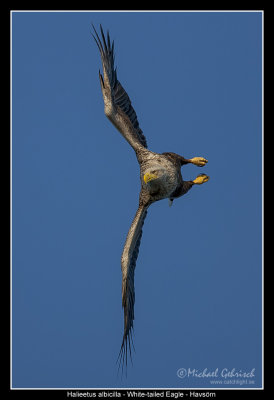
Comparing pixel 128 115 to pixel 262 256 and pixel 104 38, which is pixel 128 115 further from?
pixel 262 256

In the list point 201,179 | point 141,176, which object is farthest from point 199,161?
point 141,176

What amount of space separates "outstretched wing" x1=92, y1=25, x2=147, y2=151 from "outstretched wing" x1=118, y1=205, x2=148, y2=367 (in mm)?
1547

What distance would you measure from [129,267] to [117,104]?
140 inches

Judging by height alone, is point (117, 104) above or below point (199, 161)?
above

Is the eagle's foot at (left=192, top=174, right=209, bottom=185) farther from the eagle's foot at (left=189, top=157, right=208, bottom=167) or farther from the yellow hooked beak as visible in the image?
the yellow hooked beak

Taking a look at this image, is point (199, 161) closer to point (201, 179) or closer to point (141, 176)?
point (201, 179)

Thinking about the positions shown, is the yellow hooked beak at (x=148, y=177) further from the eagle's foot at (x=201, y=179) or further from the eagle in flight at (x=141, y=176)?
the eagle's foot at (x=201, y=179)

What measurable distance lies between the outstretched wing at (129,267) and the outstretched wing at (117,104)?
1547 millimetres

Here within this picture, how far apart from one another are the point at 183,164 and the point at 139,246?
6.82ft

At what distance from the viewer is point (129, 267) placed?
13938 millimetres

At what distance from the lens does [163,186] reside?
13.6 metres

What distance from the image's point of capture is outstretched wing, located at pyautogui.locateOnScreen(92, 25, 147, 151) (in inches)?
543

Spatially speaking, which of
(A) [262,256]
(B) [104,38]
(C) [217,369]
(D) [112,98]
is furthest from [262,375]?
(B) [104,38]

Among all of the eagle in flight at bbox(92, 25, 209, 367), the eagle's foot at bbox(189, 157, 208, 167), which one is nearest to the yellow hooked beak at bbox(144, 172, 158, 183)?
the eagle in flight at bbox(92, 25, 209, 367)
